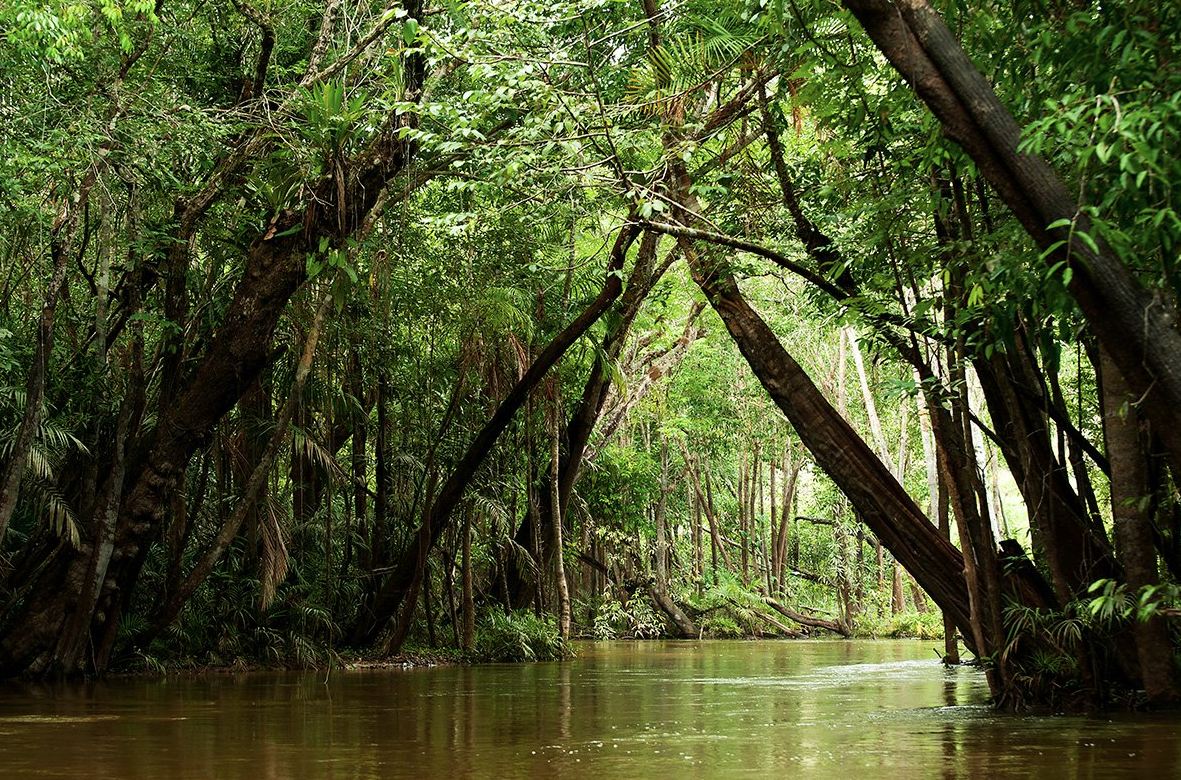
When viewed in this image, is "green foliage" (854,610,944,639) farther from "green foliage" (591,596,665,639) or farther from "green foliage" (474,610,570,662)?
"green foliage" (474,610,570,662)

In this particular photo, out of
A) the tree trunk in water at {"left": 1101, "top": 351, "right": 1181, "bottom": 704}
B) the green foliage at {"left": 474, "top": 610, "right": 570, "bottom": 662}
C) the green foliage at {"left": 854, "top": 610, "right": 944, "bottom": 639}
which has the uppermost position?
the tree trunk in water at {"left": 1101, "top": 351, "right": 1181, "bottom": 704}

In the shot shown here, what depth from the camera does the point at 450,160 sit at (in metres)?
12.1

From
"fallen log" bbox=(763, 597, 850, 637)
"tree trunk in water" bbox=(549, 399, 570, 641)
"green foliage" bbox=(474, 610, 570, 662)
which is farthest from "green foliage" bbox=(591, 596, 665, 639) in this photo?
"green foliage" bbox=(474, 610, 570, 662)

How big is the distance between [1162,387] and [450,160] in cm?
887

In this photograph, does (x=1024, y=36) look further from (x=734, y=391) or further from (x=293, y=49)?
(x=734, y=391)

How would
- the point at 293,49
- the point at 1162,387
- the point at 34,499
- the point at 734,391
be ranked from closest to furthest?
the point at 1162,387, the point at 34,499, the point at 293,49, the point at 734,391

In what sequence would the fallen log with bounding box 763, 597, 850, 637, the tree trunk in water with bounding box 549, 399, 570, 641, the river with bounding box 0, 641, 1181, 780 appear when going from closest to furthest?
the river with bounding box 0, 641, 1181, 780
the tree trunk in water with bounding box 549, 399, 570, 641
the fallen log with bounding box 763, 597, 850, 637

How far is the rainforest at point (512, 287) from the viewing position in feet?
17.9

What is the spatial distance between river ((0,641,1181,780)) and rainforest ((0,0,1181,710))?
2.69 ft

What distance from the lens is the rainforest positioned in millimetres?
5445

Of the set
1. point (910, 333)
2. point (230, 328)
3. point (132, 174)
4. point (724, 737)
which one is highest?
point (132, 174)

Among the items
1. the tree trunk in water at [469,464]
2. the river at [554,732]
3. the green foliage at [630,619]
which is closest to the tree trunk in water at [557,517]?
the tree trunk in water at [469,464]

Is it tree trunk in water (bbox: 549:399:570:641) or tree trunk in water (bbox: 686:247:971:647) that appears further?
tree trunk in water (bbox: 549:399:570:641)

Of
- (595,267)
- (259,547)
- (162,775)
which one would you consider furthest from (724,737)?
A: (595,267)
